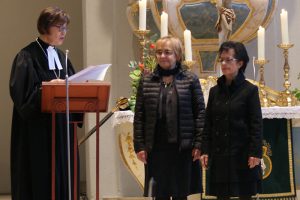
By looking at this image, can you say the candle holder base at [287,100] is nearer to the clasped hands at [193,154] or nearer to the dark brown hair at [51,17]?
the clasped hands at [193,154]

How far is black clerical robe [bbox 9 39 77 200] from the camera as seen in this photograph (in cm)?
417

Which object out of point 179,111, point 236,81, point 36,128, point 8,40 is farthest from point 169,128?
point 8,40

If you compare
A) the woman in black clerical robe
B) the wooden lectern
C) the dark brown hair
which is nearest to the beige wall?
the woman in black clerical robe

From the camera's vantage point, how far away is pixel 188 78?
14.3 feet

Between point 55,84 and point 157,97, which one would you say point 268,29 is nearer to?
point 157,97

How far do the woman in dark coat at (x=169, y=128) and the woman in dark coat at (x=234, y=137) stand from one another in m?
0.11

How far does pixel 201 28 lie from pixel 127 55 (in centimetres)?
104

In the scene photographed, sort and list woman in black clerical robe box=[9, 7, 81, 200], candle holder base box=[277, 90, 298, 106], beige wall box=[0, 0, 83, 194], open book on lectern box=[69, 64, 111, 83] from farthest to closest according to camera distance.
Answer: beige wall box=[0, 0, 83, 194], candle holder base box=[277, 90, 298, 106], woman in black clerical robe box=[9, 7, 81, 200], open book on lectern box=[69, 64, 111, 83]

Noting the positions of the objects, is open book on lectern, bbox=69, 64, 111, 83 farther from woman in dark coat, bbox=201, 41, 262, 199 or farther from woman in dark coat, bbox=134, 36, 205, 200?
woman in dark coat, bbox=201, 41, 262, 199

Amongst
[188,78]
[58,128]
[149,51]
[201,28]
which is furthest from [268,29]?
[58,128]

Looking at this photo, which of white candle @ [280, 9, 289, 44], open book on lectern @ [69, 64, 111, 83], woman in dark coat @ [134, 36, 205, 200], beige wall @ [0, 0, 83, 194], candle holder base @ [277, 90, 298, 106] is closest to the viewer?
open book on lectern @ [69, 64, 111, 83]

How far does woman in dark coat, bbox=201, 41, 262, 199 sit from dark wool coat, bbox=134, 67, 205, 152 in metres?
0.08

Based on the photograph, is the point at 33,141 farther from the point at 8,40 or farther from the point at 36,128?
the point at 8,40

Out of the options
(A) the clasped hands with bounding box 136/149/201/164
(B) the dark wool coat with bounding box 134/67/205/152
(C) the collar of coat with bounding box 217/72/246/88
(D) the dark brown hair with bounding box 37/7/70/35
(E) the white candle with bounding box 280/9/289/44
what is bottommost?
(A) the clasped hands with bounding box 136/149/201/164
